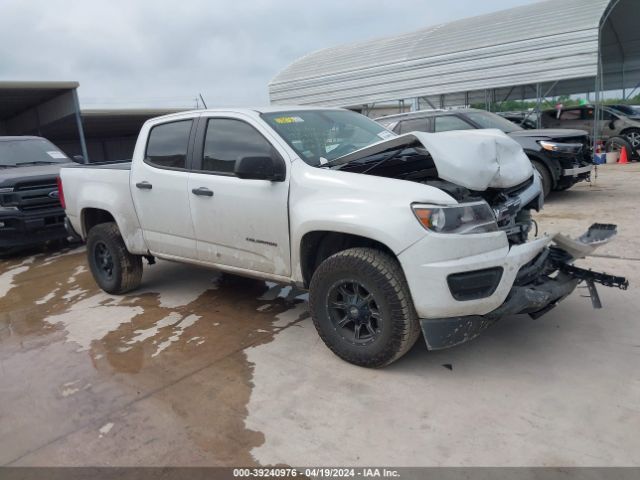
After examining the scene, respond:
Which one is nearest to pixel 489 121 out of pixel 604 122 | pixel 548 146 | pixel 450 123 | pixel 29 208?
pixel 450 123

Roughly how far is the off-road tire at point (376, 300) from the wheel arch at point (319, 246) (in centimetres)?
21

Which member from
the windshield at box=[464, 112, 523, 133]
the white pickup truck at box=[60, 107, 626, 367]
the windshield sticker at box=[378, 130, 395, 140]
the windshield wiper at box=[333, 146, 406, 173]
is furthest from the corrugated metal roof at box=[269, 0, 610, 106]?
the windshield wiper at box=[333, 146, 406, 173]

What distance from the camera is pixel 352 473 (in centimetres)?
245

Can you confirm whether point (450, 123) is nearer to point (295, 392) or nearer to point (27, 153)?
point (295, 392)

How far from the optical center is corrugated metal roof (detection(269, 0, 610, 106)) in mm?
13047

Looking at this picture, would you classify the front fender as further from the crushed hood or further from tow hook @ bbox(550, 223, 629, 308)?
tow hook @ bbox(550, 223, 629, 308)

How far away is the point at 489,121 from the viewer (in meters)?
8.80

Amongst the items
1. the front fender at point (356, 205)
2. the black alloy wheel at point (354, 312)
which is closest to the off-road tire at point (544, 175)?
the front fender at point (356, 205)

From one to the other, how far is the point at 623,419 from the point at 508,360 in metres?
0.80

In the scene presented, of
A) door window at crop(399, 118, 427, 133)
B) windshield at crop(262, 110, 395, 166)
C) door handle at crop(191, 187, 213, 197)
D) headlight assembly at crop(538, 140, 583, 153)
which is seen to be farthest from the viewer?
door window at crop(399, 118, 427, 133)

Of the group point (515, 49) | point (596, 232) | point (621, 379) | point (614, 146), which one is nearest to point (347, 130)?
point (596, 232)

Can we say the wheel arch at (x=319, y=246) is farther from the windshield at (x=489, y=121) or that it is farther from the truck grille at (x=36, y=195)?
the windshield at (x=489, y=121)

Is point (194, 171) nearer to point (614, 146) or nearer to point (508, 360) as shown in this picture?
point (508, 360)

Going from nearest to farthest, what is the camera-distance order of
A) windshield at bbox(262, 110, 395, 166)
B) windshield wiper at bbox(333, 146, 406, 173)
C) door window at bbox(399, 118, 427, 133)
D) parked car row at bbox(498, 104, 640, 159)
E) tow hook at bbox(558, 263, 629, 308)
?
1. tow hook at bbox(558, 263, 629, 308)
2. windshield wiper at bbox(333, 146, 406, 173)
3. windshield at bbox(262, 110, 395, 166)
4. door window at bbox(399, 118, 427, 133)
5. parked car row at bbox(498, 104, 640, 159)
